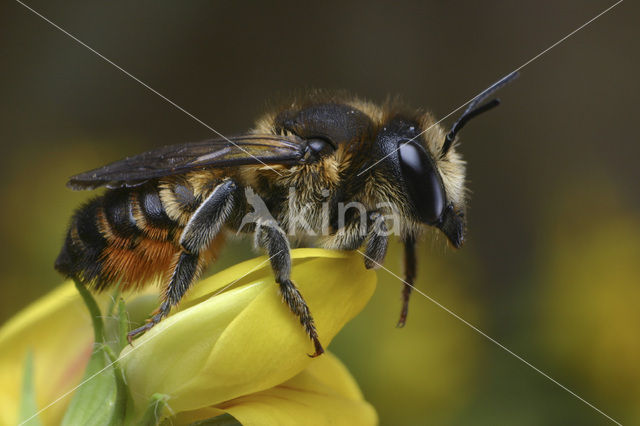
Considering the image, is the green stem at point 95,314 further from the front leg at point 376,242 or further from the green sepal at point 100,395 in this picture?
the front leg at point 376,242

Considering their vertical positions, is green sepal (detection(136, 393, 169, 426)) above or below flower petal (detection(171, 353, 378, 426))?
above

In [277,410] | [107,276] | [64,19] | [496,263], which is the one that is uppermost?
[64,19]

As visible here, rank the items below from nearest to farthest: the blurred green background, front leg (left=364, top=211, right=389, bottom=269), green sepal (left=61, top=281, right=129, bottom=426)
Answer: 1. green sepal (left=61, top=281, right=129, bottom=426)
2. front leg (left=364, top=211, right=389, bottom=269)
3. the blurred green background

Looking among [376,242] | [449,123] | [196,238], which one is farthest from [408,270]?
[449,123]

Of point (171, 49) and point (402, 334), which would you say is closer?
point (402, 334)

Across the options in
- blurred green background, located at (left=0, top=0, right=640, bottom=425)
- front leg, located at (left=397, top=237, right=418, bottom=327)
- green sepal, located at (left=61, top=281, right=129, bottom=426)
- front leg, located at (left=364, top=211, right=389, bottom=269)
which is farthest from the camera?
blurred green background, located at (left=0, top=0, right=640, bottom=425)

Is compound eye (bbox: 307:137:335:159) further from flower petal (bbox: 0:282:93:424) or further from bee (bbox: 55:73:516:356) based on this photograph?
flower petal (bbox: 0:282:93:424)

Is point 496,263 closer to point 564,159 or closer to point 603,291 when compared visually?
point 564,159

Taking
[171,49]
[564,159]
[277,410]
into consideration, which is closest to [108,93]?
[171,49]


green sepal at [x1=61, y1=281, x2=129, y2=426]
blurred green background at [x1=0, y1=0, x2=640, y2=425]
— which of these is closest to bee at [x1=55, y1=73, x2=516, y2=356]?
green sepal at [x1=61, y1=281, x2=129, y2=426]
